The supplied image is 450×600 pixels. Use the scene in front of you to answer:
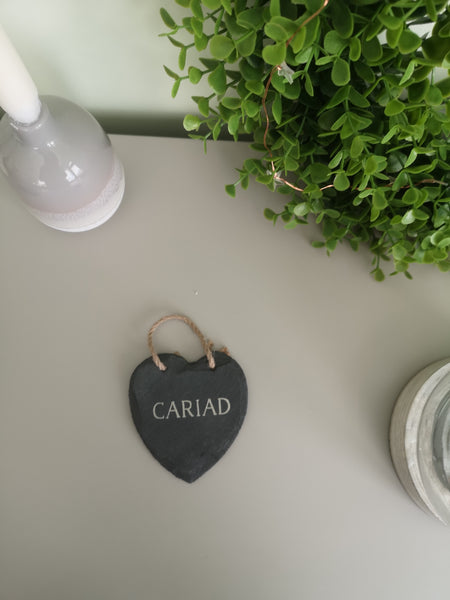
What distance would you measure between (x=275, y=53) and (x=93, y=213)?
305mm

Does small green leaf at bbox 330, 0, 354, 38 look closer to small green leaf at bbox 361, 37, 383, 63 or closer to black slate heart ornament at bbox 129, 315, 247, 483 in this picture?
small green leaf at bbox 361, 37, 383, 63

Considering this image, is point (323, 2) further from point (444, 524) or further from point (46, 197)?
point (444, 524)

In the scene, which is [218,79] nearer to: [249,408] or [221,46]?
[221,46]

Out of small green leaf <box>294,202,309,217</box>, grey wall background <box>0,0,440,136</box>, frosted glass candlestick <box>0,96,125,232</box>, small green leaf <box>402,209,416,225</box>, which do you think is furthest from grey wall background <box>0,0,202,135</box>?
small green leaf <box>402,209,416,225</box>

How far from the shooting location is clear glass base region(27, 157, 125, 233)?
57 centimetres

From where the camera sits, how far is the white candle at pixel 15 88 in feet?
1.41

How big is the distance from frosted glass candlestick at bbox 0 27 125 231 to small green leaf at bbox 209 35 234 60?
19cm

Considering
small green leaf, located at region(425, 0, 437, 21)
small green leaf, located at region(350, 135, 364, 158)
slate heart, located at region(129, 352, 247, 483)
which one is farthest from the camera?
slate heart, located at region(129, 352, 247, 483)

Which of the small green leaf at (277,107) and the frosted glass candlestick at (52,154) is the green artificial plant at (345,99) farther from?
the frosted glass candlestick at (52,154)

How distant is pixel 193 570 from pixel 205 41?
55 cm

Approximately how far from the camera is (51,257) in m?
0.64

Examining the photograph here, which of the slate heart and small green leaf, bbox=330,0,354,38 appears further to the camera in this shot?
the slate heart

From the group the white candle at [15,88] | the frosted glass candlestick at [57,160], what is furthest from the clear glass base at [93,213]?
the white candle at [15,88]

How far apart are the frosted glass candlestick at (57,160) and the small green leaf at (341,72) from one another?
28 cm
